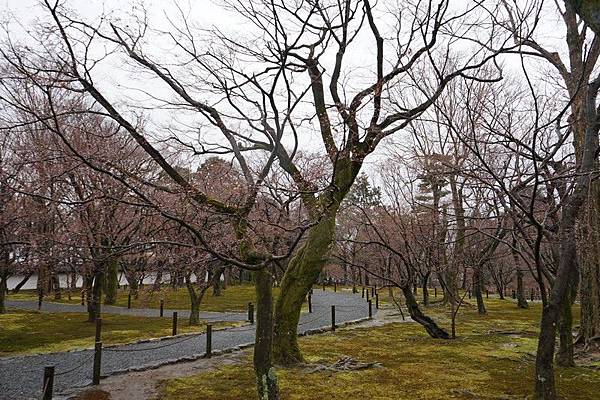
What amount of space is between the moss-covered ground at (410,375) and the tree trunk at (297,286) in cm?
46

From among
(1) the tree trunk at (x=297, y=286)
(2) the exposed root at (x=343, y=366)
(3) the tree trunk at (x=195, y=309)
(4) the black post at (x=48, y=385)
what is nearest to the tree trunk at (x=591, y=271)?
(2) the exposed root at (x=343, y=366)

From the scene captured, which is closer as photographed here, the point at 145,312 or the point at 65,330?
the point at 65,330

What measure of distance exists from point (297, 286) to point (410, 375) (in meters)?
2.51

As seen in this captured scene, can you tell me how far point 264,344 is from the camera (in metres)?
5.21

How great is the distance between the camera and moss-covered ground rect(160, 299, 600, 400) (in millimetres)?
6598

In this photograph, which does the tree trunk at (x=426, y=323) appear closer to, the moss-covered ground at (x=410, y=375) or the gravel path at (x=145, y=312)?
the moss-covered ground at (x=410, y=375)

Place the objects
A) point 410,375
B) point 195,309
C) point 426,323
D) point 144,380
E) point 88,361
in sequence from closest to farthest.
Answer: point 144,380, point 410,375, point 88,361, point 426,323, point 195,309

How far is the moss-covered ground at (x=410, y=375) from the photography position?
6598 millimetres

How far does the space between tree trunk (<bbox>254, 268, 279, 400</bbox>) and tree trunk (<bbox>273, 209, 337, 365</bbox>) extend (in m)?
2.59

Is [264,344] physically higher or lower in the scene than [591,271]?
lower

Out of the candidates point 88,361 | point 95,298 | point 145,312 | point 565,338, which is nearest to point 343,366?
point 565,338

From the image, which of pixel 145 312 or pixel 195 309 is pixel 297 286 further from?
pixel 145 312

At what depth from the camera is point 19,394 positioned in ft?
22.9

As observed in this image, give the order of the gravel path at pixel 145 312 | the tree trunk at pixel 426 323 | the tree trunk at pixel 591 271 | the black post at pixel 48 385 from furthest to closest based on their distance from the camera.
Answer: the gravel path at pixel 145 312, the tree trunk at pixel 426 323, the tree trunk at pixel 591 271, the black post at pixel 48 385
